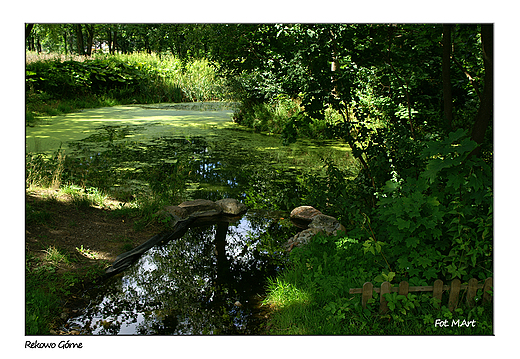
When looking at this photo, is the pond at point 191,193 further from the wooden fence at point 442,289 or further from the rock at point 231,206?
the wooden fence at point 442,289

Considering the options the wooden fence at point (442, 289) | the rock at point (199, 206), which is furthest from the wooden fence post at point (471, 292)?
the rock at point (199, 206)

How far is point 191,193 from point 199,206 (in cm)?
70

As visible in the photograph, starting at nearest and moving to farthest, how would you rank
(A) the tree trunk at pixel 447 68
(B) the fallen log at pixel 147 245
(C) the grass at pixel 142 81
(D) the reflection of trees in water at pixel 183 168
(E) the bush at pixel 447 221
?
1. (E) the bush at pixel 447 221
2. (A) the tree trunk at pixel 447 68
3. (B) the fallen log at pixel 147 245
4. (D) the reflection of trees in water at pixel 183 168
5. (C) the grass at pixel 142 81

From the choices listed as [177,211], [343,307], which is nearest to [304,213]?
[177,211]

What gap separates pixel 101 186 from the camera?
15.8 ft

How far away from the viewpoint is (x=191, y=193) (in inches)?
203

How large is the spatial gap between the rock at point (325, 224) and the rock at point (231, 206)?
1.01 meters

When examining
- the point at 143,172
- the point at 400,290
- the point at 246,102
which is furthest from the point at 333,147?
the point at 400,290

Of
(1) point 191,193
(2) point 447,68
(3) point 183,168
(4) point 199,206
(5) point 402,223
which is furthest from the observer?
(3) point 183,168

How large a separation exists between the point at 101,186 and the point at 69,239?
4.75 feet

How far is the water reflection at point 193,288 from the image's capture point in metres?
2.51

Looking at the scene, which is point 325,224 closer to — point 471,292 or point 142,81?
point 471,292
